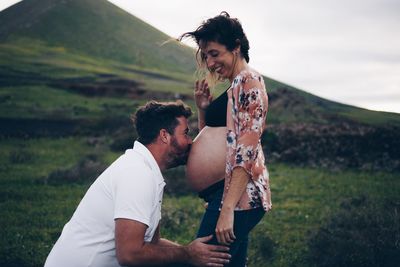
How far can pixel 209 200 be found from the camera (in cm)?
381

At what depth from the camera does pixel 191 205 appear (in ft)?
33.6

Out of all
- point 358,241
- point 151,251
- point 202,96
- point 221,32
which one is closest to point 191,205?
point 358,241

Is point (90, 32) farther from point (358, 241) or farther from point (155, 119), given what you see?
point (155, 119)

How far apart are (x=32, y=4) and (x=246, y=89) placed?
318 feet

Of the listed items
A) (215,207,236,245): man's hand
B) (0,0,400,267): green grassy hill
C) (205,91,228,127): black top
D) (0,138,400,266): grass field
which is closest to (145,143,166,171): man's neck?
(205,91,228,127): black top

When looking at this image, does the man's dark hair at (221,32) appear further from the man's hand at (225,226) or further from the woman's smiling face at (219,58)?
the man's hand at (225,226)

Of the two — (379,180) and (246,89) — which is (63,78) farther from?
(246,89)

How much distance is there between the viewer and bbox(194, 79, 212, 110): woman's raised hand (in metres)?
4.43

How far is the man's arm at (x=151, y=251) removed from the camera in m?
3.26

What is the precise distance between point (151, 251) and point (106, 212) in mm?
453

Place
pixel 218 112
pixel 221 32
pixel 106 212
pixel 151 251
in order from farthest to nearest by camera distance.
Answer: pixel 218 112, pixel 221 32, pixel 106 212, pixel 151 251

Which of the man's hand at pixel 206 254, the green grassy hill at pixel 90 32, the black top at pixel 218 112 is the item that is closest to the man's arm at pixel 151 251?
the man's hand at pixel 206 254

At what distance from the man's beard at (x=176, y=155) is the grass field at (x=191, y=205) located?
3.31m

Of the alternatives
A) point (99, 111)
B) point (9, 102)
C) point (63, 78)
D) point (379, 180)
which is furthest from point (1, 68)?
point (379, 180)
